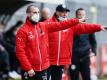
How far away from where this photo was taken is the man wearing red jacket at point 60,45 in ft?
41.5

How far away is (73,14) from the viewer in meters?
20.4

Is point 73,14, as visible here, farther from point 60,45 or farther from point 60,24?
point 60,24

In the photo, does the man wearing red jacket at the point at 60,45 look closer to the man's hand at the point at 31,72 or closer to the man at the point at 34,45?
the man at the point at 34,45

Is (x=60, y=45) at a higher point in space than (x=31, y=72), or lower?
higher

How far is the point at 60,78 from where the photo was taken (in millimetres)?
12992

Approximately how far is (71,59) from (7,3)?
503cm

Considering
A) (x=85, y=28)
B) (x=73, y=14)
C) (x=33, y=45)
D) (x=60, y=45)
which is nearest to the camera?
(x=33, y=45)

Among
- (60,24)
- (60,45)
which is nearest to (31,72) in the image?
(60,24)

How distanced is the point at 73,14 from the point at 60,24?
27.1 feet

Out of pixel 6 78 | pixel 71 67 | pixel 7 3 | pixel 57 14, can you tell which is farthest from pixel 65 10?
pixel 7 3

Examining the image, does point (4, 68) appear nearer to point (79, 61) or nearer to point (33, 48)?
point (79, 61)

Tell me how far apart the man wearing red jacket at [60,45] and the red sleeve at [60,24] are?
43 centimetres

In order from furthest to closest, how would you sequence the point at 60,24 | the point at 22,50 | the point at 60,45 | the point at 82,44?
the point at 82,44 < the point at 60,45 < the point at 60,24 < the point at 22,50

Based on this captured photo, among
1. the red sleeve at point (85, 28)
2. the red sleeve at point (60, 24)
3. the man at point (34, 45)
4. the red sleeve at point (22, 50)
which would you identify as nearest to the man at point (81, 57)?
the red sleeve at point (85, 28)
